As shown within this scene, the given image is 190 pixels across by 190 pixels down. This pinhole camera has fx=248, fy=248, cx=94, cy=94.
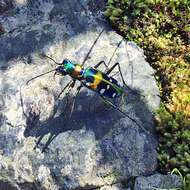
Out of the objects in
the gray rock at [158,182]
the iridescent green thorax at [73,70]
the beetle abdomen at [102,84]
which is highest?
the iridescent green thorax at [73,70]

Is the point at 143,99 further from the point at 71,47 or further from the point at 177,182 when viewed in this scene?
the point at 71,47

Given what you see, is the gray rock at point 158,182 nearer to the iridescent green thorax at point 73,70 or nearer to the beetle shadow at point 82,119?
the beetle shadow at point 82,119

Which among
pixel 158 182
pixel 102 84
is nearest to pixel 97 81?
pixel 102 84

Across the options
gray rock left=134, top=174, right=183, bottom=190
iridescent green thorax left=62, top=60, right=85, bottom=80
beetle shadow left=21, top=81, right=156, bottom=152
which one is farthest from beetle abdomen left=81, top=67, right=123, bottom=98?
gray rock left=134, top=174, right=183, bottom=190

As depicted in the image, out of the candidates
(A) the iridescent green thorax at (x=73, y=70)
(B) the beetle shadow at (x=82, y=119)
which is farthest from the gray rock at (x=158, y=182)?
(A) the iridescent green thorax at (x=73, y=70)

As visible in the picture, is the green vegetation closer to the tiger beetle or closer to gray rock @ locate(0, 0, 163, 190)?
gray rock @ locate(0, 0, 163, 190)

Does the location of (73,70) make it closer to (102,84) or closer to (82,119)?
(102,84)

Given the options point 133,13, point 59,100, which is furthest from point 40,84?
point 133,13
